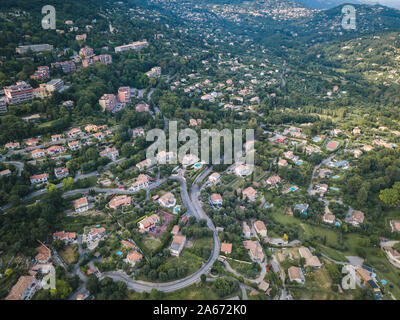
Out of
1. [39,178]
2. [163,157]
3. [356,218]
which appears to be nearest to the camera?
[356,218]

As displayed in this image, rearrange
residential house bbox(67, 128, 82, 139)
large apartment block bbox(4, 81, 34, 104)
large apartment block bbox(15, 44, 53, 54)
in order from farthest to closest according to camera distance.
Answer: large apartment block bbox(15, 44, 53, 54)
large apartment block bbox(4, 81, 34, 104)
residential house bbox(67, 128, 82, 139)

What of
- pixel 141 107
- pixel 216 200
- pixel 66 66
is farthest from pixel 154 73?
pixel 216 200

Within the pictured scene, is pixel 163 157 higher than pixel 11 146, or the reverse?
pixel 11 146

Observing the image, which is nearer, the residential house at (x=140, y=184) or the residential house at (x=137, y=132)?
the residential house at (x=140, y=184)

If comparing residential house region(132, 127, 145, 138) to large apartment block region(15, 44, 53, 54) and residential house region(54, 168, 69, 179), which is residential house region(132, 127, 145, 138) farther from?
large apartment block region(15, 44, 53, 54)

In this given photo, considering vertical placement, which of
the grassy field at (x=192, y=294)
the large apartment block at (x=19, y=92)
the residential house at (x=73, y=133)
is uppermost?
the large apartment block at (x=19, y=92)

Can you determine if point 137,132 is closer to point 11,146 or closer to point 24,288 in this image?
point 11,146

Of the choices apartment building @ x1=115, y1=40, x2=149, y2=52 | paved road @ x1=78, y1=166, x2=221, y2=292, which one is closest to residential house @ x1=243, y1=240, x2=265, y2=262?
paved road @ x1=78, y1=166, x2=221, y2=292

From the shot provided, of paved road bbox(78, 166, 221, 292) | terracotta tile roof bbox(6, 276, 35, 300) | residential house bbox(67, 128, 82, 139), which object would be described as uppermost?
residential house bbox(67, 128, 82, 139)

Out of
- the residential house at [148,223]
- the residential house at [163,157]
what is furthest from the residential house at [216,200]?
the residential house at [163,157]

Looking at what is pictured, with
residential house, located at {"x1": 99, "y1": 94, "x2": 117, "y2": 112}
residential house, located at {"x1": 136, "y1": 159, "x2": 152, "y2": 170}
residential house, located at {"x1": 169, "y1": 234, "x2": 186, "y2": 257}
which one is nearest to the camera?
residential house, located at {"x1": 169, "y1": 234, "x2": 186, "y2": 257}

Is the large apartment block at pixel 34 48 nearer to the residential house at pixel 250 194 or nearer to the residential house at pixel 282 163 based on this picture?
the residential house at pixel 250 194
